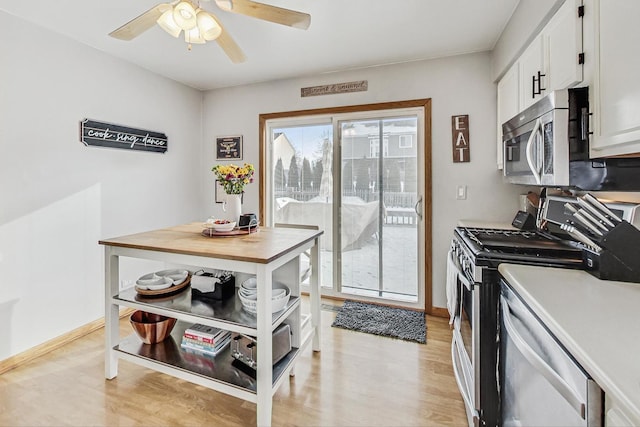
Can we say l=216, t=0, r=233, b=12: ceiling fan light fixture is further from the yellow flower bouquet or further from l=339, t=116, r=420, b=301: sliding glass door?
l=339, t=116, r=420, b=301: sliding glass door

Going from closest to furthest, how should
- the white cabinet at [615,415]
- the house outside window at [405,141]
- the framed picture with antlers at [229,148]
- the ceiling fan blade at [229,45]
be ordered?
the white cabinet at [615,415]
the ceiling fan blade at [229,45]
the house outside window at [405,141]
the framed picture with antlers at [229,148]

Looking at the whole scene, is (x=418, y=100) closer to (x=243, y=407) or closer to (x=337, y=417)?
(x=337, y=417)

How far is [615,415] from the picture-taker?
0.66 metres

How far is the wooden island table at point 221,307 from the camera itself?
1.48m

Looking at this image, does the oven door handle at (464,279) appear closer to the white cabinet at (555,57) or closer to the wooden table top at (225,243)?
the wooden table top at (225,243)

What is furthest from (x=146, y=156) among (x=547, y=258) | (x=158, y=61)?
(x=547, y=258)

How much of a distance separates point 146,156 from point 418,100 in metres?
2.94

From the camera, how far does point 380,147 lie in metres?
3.11

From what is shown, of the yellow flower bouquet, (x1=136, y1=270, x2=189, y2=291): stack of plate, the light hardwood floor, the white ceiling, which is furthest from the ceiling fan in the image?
the light hardwood floor

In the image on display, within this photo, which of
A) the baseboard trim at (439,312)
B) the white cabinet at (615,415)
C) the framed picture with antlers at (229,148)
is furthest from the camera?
the framed picture with antlers at (229,148)

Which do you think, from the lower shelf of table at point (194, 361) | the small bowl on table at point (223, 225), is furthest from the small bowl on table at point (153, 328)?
the small bowl on table at point (223, 225)

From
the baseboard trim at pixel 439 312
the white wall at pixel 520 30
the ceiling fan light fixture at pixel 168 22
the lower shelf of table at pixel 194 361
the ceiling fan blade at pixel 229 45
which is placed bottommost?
the baseboard trim at pixel 439 312

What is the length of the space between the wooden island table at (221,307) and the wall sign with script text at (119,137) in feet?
4.32

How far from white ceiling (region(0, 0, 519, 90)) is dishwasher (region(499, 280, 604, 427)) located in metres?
1.98
